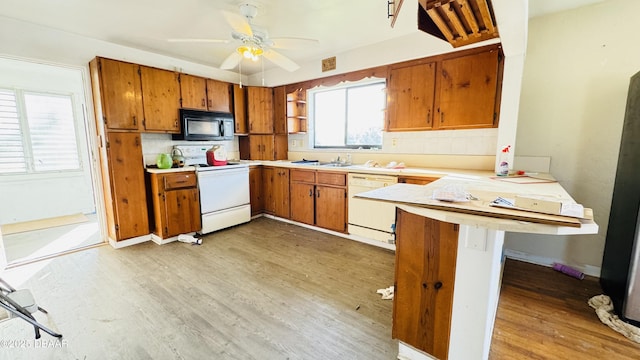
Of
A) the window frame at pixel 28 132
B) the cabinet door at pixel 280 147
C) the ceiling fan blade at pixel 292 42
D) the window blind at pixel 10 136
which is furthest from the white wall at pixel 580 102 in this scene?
the window blind at pixel 10 136

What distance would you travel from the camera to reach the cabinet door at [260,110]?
4.24 meters

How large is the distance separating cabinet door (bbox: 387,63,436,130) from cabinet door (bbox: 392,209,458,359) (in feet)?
6.38

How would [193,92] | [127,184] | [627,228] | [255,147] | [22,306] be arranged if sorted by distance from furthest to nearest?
[255,147], [193,92], [127,184], [627,228], [22,306]

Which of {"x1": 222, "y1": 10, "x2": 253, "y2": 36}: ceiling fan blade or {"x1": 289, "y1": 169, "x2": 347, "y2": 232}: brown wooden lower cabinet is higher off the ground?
{"x1": 222, "y1": 10, "x2": 253, "y2": 36}: ceiling fan blade

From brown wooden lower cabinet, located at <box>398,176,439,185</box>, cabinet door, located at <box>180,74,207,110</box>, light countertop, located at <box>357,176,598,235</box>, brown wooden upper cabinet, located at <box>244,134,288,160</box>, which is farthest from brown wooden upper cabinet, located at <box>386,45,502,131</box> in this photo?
cabinet door, located at <box>180,74,207,110</box>

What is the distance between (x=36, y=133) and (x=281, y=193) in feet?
14.0

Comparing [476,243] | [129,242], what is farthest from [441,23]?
[129,242]

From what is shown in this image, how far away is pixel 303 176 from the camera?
363cm

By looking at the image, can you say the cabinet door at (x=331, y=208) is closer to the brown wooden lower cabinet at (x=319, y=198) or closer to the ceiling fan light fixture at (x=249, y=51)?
the brown wooden lower cabinet at (x=319, y=198)

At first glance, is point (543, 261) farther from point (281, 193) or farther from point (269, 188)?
point (269, 188)

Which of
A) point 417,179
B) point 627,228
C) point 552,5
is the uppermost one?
point 552,5

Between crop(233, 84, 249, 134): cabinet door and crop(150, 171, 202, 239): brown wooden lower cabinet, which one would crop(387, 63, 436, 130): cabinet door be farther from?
crop(150, 171, 202, 239): brown wooden lower cabinet

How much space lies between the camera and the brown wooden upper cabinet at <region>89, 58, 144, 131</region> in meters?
2.83

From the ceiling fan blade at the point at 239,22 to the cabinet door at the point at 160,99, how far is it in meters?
1.80
